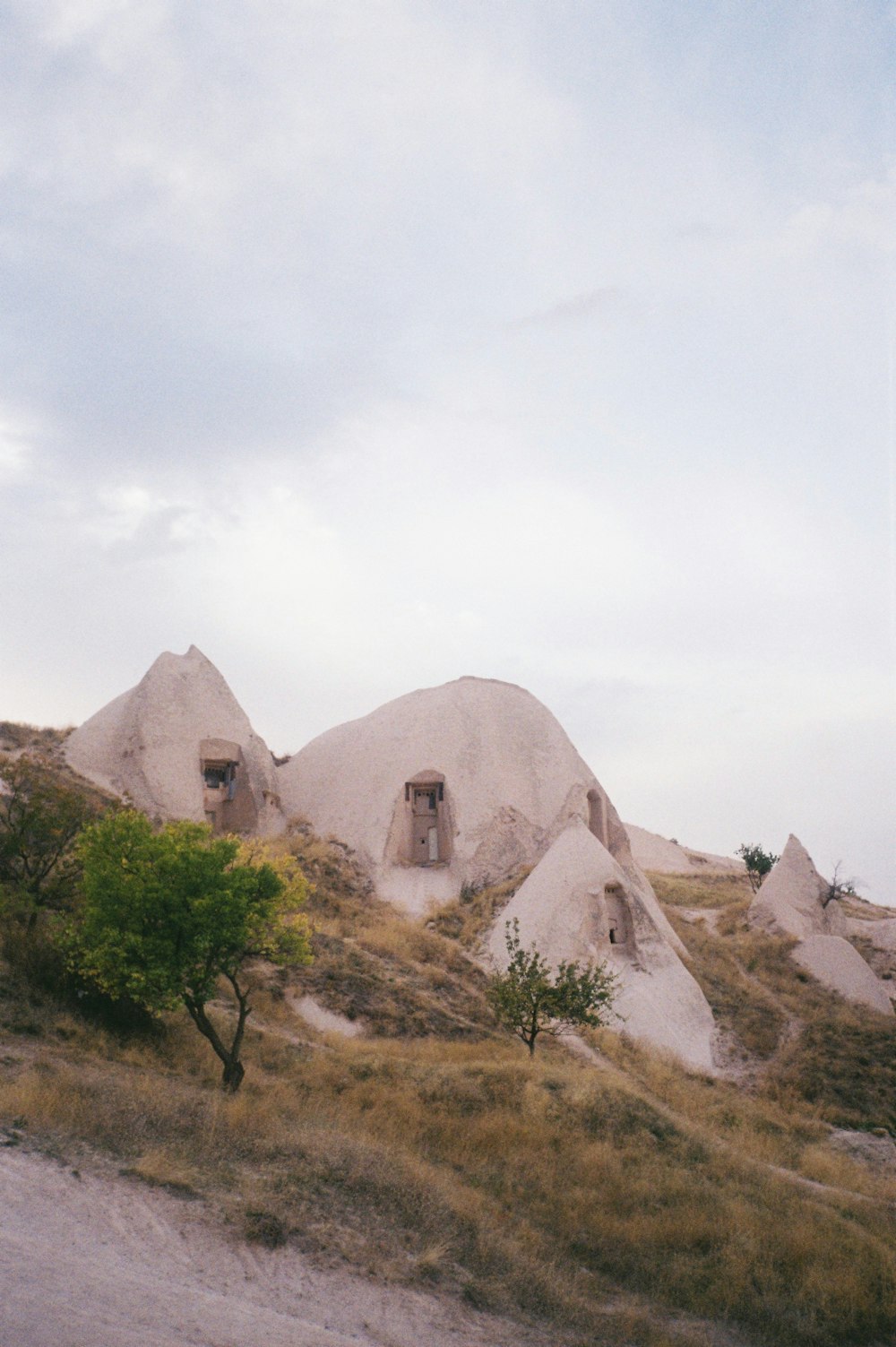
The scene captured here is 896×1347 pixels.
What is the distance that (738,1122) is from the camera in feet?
65.8

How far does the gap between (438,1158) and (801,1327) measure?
5.47 metres

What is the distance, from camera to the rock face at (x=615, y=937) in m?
25.8

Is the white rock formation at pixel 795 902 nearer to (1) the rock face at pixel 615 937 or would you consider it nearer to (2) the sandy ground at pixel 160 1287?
(1) the rock face at pixel 615 937

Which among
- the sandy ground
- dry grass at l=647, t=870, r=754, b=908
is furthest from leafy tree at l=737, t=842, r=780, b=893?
the sandy ground

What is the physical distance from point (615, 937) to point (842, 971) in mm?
8351

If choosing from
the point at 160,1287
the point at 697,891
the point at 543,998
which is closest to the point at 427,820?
the point at 697,891

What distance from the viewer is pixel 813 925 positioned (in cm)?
3578

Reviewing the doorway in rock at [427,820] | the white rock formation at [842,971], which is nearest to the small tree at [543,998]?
the white rock formation at [842,971]

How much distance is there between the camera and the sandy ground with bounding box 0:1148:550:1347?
253 inches

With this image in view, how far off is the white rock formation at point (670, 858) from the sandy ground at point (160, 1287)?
4701 cm

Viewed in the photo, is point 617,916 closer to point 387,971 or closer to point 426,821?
point 387,971

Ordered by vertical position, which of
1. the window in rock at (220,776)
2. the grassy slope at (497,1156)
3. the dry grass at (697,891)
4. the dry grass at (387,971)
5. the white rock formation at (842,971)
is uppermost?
the window in rock at (220,776)

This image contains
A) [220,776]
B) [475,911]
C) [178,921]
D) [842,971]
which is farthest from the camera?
[220,776]

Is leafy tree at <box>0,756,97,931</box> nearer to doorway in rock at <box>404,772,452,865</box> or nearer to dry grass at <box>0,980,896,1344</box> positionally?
dry grass at <box>0,980,896,1344</box>
